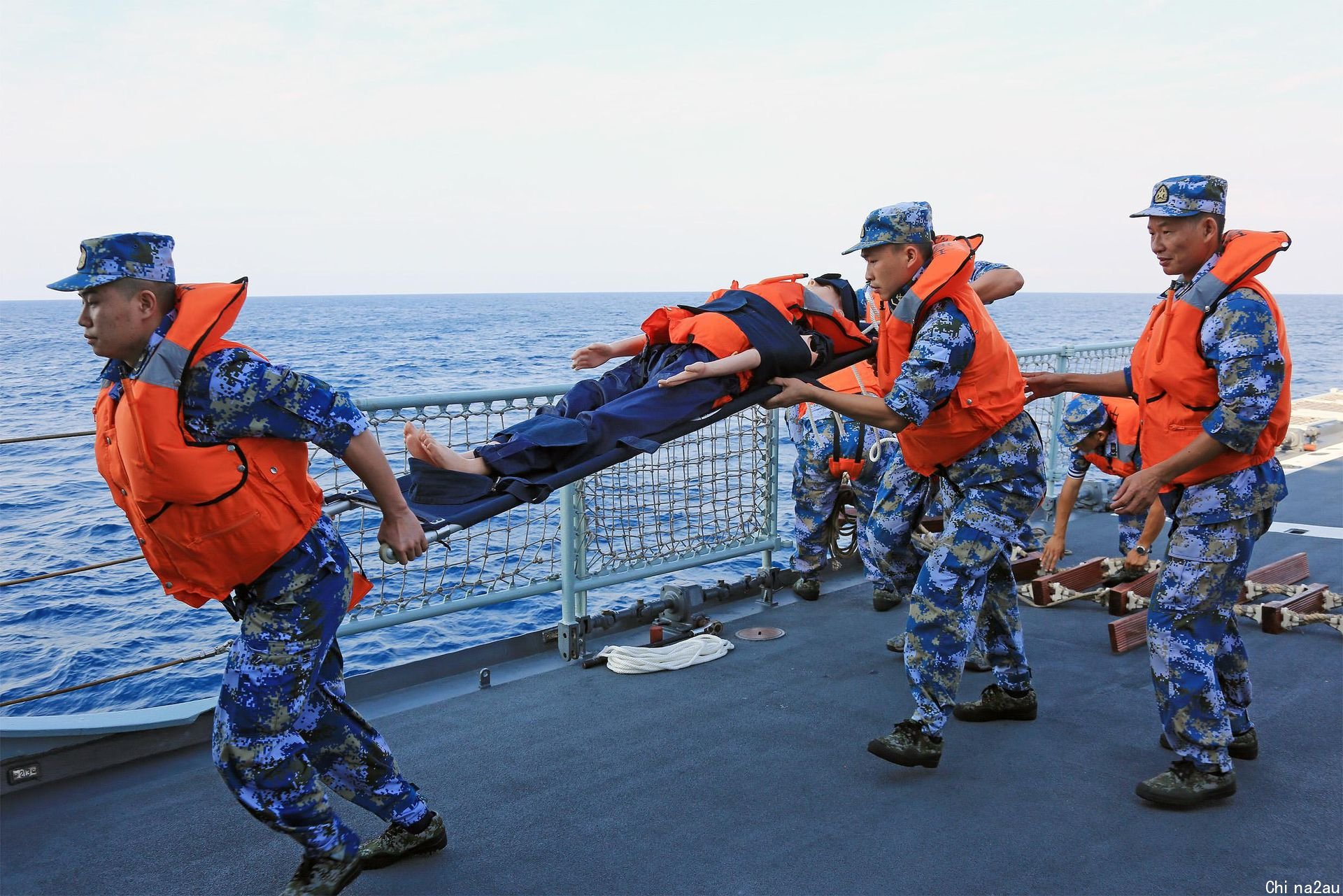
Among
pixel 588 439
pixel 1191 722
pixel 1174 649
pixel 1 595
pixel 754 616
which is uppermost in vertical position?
pixel 588 439

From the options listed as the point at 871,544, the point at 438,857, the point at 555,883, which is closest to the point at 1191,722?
the point at 871,544

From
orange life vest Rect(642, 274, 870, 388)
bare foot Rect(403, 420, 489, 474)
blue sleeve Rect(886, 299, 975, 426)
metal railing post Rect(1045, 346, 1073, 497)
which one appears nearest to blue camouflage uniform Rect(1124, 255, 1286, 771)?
blue sleeve Rect(886, 299, 975, 426)

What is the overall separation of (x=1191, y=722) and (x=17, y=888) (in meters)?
3.67

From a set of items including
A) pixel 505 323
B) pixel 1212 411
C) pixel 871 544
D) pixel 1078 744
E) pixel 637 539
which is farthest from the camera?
pixel 505 323

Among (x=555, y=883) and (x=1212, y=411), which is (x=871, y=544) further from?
(x=555, y=883)

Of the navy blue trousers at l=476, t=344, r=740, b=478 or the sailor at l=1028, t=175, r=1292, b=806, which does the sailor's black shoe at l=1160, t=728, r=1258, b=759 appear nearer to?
the sailor at l=1028, t=175, r=1292, b=806

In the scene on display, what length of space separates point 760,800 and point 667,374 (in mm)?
1532

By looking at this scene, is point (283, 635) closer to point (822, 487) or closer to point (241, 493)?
point (241, 493)

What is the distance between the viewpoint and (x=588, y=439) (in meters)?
3.31

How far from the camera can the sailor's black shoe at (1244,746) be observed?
3.67 metres

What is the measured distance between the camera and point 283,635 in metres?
2.59

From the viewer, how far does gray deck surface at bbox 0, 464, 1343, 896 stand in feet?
9.73

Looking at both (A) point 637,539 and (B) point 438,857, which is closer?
(B) point 438,857

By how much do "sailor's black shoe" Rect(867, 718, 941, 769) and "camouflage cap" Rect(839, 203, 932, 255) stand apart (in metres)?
1.72
